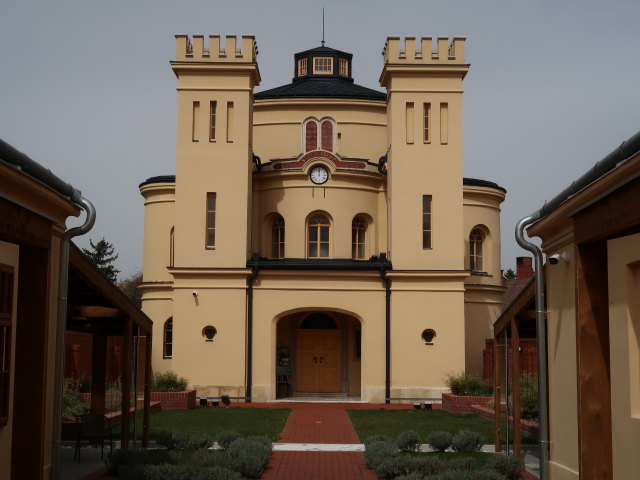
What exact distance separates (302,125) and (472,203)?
756 centimetres

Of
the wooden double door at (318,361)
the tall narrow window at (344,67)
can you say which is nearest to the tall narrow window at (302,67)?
the tall narrow window at (344,67)

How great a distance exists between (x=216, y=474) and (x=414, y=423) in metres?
10.9

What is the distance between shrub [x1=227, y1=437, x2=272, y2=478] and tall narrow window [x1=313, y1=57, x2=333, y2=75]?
26066mm

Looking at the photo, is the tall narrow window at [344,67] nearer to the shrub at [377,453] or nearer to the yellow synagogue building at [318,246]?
the yellow synagogue building at [318,246]

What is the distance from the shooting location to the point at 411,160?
32.1 metres

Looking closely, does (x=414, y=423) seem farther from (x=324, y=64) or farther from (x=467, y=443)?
(x=324, y=64)

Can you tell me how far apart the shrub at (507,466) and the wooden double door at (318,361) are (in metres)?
18.9

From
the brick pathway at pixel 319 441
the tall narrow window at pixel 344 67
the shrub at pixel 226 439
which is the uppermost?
the tall narrow window at pixel 344 67

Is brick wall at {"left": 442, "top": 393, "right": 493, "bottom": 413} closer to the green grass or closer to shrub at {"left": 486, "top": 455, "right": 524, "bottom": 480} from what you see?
the green grass

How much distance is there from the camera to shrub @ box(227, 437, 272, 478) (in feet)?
50.5

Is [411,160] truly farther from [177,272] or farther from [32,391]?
[32,391]

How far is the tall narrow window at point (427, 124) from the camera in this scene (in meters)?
32.3

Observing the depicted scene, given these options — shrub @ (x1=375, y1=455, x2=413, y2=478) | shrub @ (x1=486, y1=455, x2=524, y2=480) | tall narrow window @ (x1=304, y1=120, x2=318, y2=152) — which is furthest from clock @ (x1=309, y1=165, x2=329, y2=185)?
shrub @ (x1=486, y1=455, x2=524, y2=480)

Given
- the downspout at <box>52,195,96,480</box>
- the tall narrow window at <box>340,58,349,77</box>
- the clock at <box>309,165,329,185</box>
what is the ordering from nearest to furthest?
the downspout at <box>52,195,96,480</box> → the clock at <box>309,165,329,185</box> → the tall narrow window at <box>340,58,349,77</box>
